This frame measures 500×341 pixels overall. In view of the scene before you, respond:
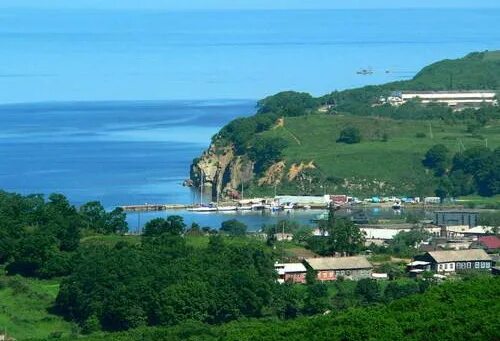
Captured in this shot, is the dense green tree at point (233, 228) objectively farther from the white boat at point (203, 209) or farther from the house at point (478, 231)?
the white boat at point (203, 209)

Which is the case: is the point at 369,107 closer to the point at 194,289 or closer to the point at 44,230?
the point at 44,230

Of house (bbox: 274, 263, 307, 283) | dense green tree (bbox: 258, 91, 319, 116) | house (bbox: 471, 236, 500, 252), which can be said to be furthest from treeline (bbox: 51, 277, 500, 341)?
dense green tree (bbox: 258, 91, 319, 116)

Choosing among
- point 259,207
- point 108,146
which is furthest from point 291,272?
point 108,146

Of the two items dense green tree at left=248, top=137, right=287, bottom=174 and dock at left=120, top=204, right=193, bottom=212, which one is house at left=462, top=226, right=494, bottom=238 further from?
dense green tree at left=248, top=137, right=287, bottom=174

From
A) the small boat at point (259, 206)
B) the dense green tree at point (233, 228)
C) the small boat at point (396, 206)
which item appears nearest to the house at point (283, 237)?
the dense green tree at point (233, 228)

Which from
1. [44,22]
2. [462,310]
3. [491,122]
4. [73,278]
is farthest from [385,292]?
[44,22]
